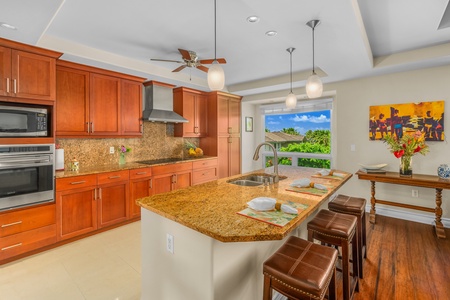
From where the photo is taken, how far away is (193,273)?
4.49 feet

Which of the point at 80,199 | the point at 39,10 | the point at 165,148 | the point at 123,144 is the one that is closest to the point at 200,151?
the point at 165,148

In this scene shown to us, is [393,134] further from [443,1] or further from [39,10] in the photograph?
[39,10]

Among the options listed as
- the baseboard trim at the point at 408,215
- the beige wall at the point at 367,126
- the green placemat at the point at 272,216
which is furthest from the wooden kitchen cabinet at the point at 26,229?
the baseboard trim at the point at 408,215

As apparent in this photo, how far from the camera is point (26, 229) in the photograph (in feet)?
8.23

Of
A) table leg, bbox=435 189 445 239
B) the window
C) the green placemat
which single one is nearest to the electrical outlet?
the green placemat

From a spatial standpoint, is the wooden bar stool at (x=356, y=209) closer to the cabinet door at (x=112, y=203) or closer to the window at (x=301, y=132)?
the window at (x=301, y=132)

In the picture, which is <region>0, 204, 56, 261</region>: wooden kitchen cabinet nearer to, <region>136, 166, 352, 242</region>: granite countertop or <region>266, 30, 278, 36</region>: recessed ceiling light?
<region>136, 166, 352, 242</region>: granite countertop

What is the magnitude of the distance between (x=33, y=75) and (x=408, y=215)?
18.6 feet

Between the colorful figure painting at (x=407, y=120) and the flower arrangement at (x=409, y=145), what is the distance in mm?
143

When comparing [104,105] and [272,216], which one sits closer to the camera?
[272,216]

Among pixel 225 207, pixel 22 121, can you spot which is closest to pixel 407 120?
pixel 225 207

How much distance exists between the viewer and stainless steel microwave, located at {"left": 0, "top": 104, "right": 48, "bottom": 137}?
93.9 inches

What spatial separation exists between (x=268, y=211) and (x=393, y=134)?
3.43m

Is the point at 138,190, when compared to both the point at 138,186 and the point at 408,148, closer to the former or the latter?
the point at 138,186
